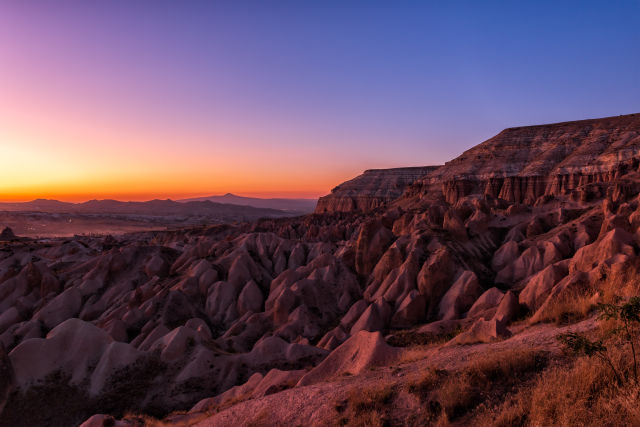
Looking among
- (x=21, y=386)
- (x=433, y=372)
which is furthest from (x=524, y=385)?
(x=21, y=386)

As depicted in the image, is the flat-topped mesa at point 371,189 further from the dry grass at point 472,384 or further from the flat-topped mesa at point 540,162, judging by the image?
the dry grass at point 472,384

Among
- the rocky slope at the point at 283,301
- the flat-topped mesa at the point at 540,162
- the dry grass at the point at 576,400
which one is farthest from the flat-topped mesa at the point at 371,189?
the dry grass at the point at 576,400

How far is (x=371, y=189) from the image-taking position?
112 metres

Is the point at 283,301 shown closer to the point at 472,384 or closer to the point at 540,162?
the point at 472,384

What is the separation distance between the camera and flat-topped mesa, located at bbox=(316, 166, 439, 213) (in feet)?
350

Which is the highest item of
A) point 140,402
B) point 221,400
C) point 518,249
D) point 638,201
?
point 638,201

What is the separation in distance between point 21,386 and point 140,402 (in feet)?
16.8

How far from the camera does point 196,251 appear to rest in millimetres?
39031

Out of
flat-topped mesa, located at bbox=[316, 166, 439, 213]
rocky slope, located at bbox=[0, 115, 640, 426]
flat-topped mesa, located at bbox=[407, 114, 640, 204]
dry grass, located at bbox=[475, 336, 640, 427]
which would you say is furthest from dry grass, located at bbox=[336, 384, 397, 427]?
flat-topped mesa, located at bbox=[316, 166, 439, 213]

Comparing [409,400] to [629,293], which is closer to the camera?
[409,400]

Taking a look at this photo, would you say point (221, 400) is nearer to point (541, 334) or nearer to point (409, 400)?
point (409, 400)

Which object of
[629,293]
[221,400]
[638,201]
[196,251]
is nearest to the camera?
[629,293]

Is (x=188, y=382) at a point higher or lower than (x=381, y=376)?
lower

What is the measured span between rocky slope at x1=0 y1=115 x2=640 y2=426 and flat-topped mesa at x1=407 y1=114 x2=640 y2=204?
88.6 inches
